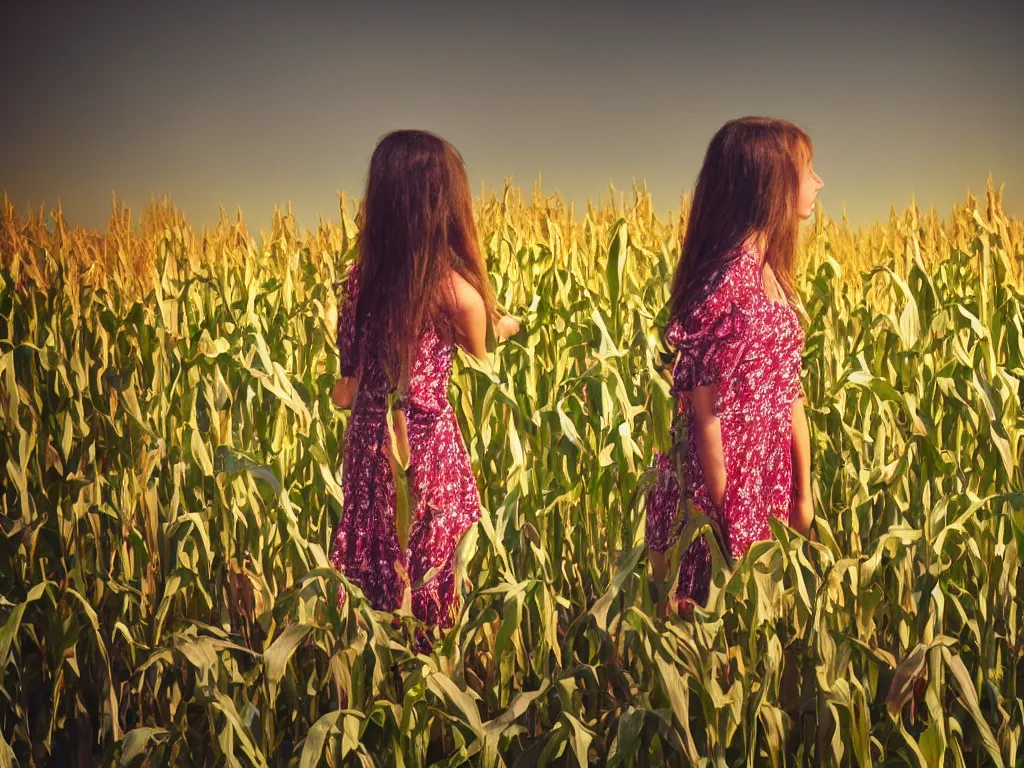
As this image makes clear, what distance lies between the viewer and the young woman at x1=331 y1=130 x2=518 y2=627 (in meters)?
1.85

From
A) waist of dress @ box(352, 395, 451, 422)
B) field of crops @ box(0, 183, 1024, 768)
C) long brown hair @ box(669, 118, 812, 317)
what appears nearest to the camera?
field of crops @ box(0, 183, 1024, 768)

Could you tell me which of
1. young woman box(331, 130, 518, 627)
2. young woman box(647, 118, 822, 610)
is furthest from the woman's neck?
young woman box(331, 130, 518, 627)

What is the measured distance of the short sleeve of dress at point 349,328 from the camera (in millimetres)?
1972

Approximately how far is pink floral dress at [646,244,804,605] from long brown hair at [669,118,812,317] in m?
0.03

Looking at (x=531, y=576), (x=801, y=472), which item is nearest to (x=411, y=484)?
(x=531, y=576)

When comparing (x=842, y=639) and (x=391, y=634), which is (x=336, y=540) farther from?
(x=842, y=639)

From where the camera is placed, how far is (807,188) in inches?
73.6

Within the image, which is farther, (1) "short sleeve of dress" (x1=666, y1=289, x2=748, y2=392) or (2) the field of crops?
(1) "short sleeve of dress" (x1=666, y1=289, x2=748, y2=392)

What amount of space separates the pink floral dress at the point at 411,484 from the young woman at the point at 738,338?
36 cm

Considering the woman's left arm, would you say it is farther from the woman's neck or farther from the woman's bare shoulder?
the woman's bare shoulder

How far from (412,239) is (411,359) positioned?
0.66 ft

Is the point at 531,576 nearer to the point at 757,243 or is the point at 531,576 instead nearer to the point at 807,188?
the point at 757,243

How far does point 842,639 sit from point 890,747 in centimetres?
35

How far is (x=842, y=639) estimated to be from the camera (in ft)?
5.32
